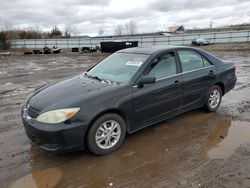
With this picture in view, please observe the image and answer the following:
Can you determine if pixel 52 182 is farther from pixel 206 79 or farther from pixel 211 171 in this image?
pixel 206 79

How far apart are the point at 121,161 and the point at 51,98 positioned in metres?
1.42

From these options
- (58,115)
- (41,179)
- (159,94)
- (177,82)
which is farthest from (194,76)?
(41,179)

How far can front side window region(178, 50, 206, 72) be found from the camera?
5.12 meters

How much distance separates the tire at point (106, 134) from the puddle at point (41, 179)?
1.97ft

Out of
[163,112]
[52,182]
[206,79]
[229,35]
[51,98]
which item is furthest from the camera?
[229,35]

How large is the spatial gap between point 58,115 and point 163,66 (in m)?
2.14

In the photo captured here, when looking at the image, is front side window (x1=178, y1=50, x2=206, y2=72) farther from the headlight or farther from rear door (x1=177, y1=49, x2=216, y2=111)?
the headlight

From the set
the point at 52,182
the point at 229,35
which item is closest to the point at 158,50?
the point at 52,182

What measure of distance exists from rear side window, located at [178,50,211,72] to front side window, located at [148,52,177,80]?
258 millimetres

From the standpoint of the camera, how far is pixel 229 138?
4500mm

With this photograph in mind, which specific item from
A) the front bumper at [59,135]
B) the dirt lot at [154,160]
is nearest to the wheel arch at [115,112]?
the front bumper at [59,135]

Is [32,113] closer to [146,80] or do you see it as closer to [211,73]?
[146,80]

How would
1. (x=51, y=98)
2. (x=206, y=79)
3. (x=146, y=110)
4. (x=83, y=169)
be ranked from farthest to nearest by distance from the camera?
(x=206, y=79)
(x=146, y=110)
(x=51, y=98)
(x=83, y=169)

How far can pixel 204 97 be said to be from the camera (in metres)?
5.48
